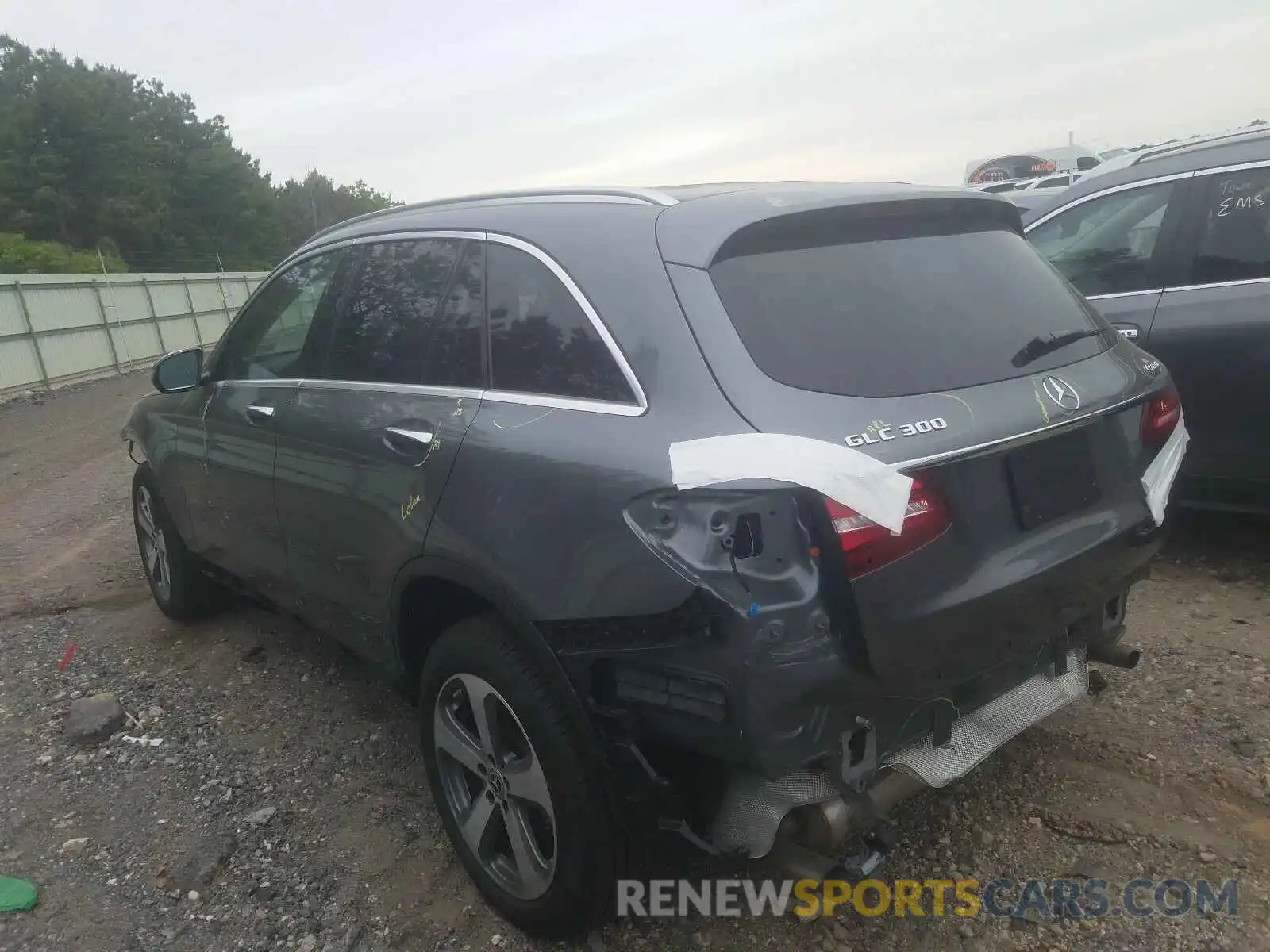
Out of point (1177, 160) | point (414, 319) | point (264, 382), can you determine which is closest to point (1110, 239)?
point (1177, 160)

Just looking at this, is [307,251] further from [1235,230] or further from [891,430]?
[1235,230]

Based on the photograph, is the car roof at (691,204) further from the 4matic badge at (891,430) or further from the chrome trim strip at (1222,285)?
the chrome trim strip at (1222,285)

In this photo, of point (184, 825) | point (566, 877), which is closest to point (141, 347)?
point (184, 825)

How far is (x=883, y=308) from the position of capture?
224cm

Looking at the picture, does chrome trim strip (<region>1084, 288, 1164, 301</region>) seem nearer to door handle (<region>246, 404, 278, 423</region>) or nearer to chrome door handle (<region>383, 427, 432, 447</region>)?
chrome door handle (<region>383, 427, 432, 447</region>)

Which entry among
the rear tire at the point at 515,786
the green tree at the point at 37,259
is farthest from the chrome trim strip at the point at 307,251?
the green tree at the point at 37,259

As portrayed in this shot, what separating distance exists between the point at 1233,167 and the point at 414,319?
3650mm

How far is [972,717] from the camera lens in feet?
7.55

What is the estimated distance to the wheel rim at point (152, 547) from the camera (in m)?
4.64

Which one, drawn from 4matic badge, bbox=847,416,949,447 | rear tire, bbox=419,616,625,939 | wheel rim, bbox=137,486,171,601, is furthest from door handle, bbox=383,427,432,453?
wheel rim, bbox=137,486,171,601

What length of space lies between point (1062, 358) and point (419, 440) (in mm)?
1696

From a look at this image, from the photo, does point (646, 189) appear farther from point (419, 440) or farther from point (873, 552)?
point (873, 552)

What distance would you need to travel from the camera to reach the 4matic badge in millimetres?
1931

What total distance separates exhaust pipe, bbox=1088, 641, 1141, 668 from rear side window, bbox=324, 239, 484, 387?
188 centimetres
